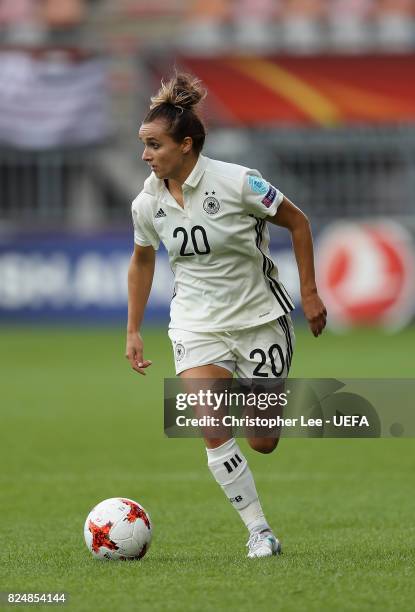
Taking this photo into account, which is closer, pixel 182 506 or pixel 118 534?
pixel 118 534

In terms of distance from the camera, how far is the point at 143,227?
19.7 ft

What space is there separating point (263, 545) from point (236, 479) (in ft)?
0.98

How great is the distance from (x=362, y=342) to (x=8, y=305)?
6082mm

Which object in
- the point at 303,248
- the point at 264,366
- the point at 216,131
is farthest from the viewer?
the point at 216,131

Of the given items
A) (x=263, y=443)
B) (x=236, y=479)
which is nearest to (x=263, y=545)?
(x=236, y=479)

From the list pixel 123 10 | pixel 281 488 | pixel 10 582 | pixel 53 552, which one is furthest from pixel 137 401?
pixel 123 10

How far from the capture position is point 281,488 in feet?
27.5

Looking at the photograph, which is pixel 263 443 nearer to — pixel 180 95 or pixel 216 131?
pixel 180 95

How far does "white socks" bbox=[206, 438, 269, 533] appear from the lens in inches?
231

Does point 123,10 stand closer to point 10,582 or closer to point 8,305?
point 8,305

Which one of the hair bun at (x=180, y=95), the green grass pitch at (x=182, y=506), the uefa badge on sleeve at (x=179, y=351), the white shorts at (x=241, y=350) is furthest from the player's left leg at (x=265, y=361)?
the hair bun at (x=180, y=95)

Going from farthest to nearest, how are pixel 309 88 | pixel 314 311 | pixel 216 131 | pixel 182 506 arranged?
pixel 309 88, pixel 216 131, pixel 182 506, pixel 314 311

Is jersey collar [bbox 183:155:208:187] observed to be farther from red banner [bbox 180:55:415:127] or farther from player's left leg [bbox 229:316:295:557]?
red banner [bbox 180:55:415:127]

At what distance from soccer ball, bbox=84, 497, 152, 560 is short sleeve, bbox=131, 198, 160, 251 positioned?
116 cm
